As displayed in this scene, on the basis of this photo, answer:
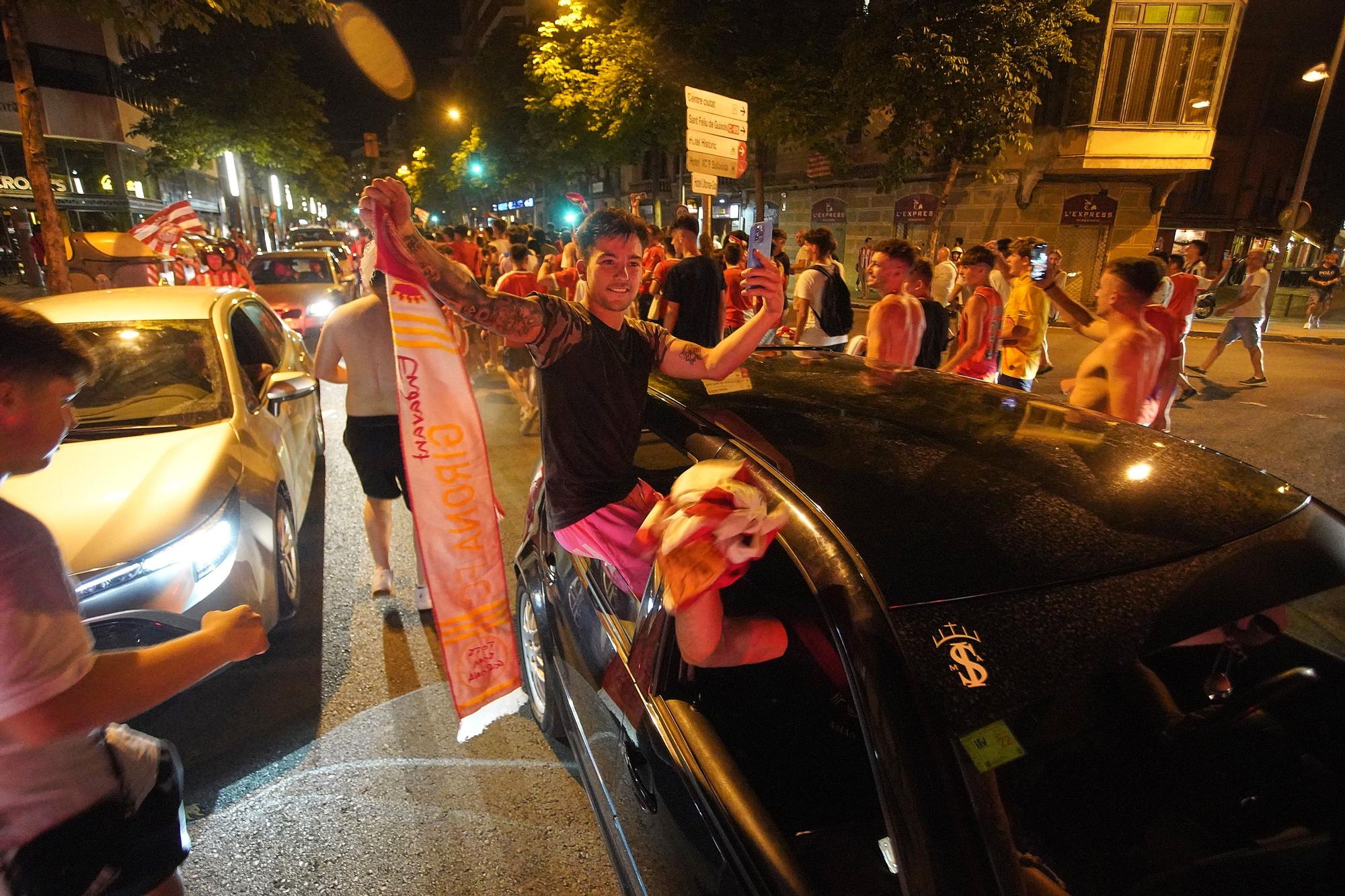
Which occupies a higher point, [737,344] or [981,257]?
[981,257]

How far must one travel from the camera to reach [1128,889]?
4.95 ft

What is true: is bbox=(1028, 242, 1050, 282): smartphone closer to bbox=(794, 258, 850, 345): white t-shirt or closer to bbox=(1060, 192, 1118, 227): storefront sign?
bbox=(794, 258, 850, 345): white t-shirt

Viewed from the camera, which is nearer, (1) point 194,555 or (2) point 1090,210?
(1) point 194,555

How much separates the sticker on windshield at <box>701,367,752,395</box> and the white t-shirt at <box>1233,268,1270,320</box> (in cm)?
949

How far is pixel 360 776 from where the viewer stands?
2785 mm

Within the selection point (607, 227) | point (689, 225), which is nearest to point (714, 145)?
point (689, 225)

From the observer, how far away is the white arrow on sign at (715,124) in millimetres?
6359

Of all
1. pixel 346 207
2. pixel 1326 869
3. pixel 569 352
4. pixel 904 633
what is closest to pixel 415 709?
pixel 569 352

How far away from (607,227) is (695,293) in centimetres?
387

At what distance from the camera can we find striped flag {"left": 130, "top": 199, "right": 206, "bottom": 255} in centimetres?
806

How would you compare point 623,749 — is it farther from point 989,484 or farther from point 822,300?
point 822,300

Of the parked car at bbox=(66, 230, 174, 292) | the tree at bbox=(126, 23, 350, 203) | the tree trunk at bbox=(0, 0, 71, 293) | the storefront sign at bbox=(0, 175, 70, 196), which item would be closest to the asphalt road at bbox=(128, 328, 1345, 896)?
the tree trunk at bbox=(0, 0, 71, 293)

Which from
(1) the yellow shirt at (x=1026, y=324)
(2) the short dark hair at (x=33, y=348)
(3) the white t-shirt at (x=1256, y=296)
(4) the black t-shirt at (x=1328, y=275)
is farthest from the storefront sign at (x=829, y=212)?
(2) the short dark hair at (x=33, y=348)

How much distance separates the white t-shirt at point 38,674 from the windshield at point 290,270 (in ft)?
40.8
